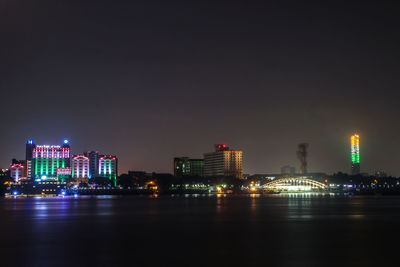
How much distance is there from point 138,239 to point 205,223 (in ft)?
55.7

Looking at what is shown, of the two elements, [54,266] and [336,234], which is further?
[336,234]

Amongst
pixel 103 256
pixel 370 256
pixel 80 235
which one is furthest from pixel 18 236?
pixel 370 256

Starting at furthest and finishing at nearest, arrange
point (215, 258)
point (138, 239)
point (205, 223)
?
point (205, 223)
point (138, 239)
point (215, 258)

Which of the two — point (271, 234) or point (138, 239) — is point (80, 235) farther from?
point (271, 234)

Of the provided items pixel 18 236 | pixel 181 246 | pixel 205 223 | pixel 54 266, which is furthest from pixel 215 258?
pixel 205 223

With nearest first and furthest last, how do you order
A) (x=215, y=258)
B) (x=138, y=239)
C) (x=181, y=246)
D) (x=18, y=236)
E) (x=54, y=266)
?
(x=54, y=266), (x=215, y=258), (x=181, y=246), (x=138, y=239), (x=18, y=236)

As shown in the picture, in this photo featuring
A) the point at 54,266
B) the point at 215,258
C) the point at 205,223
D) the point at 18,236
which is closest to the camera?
the point at 54,266

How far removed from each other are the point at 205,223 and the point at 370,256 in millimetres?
27201

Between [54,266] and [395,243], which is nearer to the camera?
[54,266]

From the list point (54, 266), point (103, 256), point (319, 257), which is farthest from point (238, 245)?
point (54, 266)

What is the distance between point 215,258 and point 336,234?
18.0 m

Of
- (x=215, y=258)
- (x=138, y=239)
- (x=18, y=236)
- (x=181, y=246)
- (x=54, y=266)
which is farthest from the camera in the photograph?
(x=18, y=236)

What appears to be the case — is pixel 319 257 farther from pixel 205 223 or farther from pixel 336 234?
pixel 205 223

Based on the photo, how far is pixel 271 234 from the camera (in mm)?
47375
